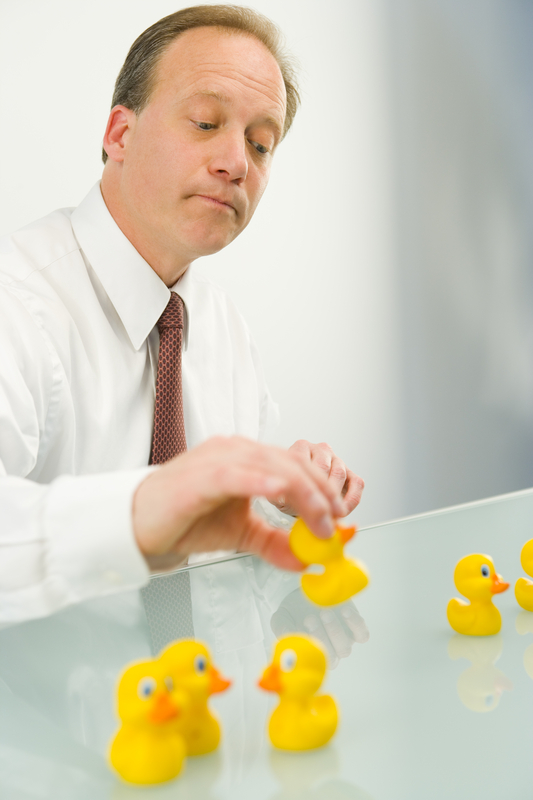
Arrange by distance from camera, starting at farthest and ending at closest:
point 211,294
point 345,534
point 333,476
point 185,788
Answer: point 211,294, point 333,476, point 345,534, point 185,788

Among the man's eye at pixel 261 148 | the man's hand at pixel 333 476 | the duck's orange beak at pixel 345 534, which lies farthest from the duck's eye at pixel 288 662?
the man's eye at pixel 261 148

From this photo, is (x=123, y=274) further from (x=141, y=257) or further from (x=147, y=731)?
(x=147, y=731)

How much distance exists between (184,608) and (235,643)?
12 centimetres

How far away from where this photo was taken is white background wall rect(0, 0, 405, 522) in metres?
2.06

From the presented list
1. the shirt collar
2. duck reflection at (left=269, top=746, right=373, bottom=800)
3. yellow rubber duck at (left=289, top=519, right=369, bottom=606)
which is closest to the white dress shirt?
the shirt collar

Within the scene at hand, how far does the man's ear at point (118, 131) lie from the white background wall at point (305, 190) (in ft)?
2.43

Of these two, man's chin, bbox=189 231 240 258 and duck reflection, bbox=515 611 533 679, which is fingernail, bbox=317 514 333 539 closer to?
duck reflection, bbox=515 611 533 679

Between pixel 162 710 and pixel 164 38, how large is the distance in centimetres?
129

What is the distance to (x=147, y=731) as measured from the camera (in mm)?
446

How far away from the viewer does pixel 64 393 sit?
1150 mm

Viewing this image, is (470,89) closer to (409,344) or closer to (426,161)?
(426,161)

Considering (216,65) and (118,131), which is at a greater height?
(216,65)

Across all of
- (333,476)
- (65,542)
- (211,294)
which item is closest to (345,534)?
(65,542)

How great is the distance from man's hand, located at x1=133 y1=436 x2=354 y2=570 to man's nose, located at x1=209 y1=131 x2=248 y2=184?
0.82 metres
